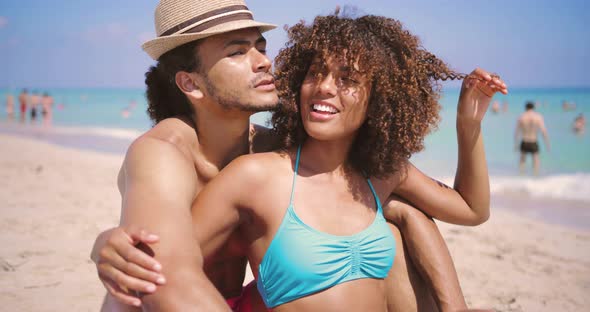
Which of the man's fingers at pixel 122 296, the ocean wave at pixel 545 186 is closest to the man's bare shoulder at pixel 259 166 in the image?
the man's fingers at pixel 122 296

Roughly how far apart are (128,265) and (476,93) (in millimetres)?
2045

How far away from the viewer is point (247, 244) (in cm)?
280

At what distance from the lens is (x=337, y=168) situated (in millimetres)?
2943

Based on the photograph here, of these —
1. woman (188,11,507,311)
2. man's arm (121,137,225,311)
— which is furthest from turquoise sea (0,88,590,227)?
man's arm (121,137,225,311)

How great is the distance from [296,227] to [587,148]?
2070cm

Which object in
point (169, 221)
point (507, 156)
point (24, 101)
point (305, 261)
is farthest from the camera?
point (24, 101)

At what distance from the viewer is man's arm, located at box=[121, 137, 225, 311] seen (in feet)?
7.32

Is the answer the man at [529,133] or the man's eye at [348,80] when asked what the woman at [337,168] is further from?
the man at [529,133]

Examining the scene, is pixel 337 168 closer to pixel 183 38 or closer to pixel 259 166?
pixel 259 166

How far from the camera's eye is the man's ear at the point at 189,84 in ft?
10.5

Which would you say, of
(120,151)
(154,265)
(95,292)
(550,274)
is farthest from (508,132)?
(154,265)

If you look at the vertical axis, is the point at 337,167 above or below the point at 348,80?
below

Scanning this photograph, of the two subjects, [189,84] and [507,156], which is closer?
[189,84]

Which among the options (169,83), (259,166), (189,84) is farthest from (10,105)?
(259,166)
